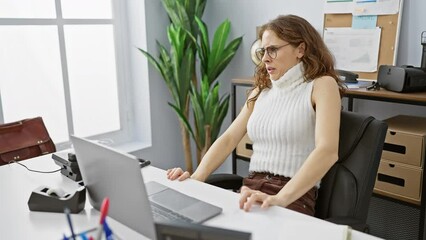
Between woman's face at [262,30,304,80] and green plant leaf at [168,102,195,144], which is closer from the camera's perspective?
woman's face at [262,30,304,80]

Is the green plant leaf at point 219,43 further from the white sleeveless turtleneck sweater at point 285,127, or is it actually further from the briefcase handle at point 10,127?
the briefcase handle at point 10,127

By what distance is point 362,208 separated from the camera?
4.52 ft

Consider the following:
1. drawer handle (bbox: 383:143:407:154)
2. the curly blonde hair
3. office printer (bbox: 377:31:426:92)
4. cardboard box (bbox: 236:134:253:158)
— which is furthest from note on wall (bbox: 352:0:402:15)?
cardboard box (bbox: 236:134:253:158)

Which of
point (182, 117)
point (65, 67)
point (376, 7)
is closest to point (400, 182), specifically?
point (376, 7)

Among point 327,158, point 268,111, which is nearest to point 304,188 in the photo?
point 327,158

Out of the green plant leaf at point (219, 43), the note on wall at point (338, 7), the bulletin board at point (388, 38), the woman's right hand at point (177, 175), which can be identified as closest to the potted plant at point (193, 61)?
the green plant leaf at point (219, 43)

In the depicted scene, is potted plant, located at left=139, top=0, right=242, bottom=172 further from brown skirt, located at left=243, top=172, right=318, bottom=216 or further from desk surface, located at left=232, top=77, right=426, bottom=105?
brown skirt, located at left=243, top=172, right=318, bottom=216

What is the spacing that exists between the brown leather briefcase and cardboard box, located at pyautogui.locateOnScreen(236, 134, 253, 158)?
4.07 ft

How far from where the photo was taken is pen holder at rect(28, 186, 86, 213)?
1.26 metres

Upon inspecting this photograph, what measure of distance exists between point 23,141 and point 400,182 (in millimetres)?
1885

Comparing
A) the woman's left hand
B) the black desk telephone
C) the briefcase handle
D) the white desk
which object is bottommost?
the white desk

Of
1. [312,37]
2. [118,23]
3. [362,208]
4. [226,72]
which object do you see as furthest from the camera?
[226,72]

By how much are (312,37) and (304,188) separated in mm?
635

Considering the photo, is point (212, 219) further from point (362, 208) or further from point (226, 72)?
point (226, 72)
